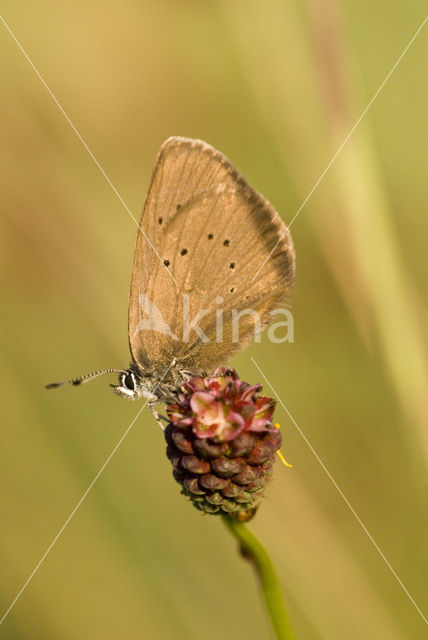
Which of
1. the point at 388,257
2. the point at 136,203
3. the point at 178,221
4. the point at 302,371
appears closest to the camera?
the point at 178,221

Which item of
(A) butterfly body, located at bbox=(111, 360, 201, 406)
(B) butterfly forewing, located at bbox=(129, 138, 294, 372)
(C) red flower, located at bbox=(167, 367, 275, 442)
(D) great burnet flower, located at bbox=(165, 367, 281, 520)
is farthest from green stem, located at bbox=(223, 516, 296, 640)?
(B) butterfly forewing, located at bbox=(129, 138, 294, 372)

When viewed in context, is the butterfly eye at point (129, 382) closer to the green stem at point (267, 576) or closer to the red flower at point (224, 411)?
the red flower at point (224, 411)

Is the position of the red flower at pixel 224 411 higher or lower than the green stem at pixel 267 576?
higher

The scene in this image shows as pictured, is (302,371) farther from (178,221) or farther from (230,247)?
(178,221)

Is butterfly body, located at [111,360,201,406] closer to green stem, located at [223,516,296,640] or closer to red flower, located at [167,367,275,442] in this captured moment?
red flower, located at [167,367,275,442]

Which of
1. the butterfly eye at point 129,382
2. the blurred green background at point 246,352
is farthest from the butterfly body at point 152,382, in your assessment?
the blurred green background at point 246,352

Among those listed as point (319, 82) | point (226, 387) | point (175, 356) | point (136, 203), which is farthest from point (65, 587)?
point (319, 82)
